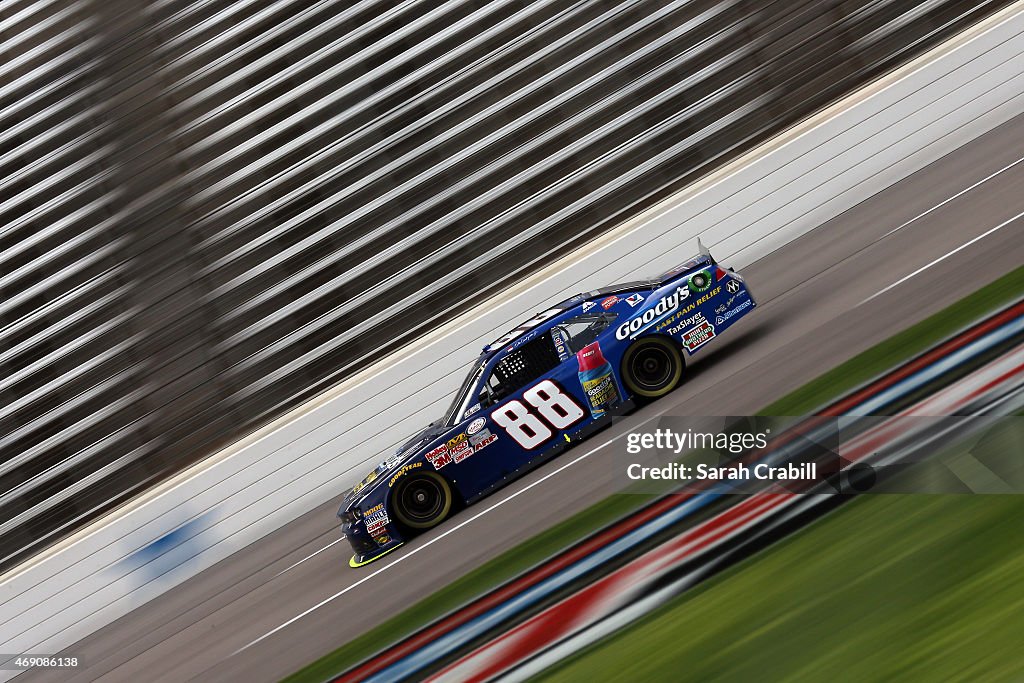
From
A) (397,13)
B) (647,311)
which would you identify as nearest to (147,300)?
(397,13)

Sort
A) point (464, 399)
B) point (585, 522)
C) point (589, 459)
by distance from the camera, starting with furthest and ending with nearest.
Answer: point (464, 399) < point (589, 459) < point (585, 522)

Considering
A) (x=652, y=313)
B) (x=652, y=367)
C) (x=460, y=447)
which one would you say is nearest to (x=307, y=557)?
(x=460, y=447)

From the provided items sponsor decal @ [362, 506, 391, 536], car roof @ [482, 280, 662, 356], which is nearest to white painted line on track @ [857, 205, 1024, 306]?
car roof @ [482, 280, 662, 356]

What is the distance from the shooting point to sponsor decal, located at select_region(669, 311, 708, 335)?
9328 mm

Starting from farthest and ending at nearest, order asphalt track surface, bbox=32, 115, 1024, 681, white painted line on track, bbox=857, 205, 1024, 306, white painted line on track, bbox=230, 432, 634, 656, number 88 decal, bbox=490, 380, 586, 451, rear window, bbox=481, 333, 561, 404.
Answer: white painted line on track, bbox=857, 205, 1024, 306
rear window, bbox=481, 333, 561, 404
number 88 decal, bbox=490, 380, 586, 451
white painted line on track, bbox=230, 432, 634, 656
asphalt track surface, bbox=32, 115, 1024, 681

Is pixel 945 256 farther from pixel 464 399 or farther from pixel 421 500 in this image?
pixel 421 500

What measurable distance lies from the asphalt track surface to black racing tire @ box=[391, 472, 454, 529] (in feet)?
0.50

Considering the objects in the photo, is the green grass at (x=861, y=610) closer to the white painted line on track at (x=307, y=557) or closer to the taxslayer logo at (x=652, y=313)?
the taxslayer logo at (x=652, y=313)

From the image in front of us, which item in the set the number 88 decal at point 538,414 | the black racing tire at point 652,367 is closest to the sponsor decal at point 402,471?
the number 88 decal at point 538,414

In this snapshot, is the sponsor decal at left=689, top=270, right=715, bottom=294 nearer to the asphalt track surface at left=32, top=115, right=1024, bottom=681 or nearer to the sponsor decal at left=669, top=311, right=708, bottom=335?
the sponsor decal at left=669, top=311, right=708, bottom=335

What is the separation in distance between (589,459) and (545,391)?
735 millimetres

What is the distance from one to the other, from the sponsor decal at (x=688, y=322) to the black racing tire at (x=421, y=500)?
8.35 feet

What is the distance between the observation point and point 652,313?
365 inches

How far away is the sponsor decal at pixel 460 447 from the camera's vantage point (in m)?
9.35
